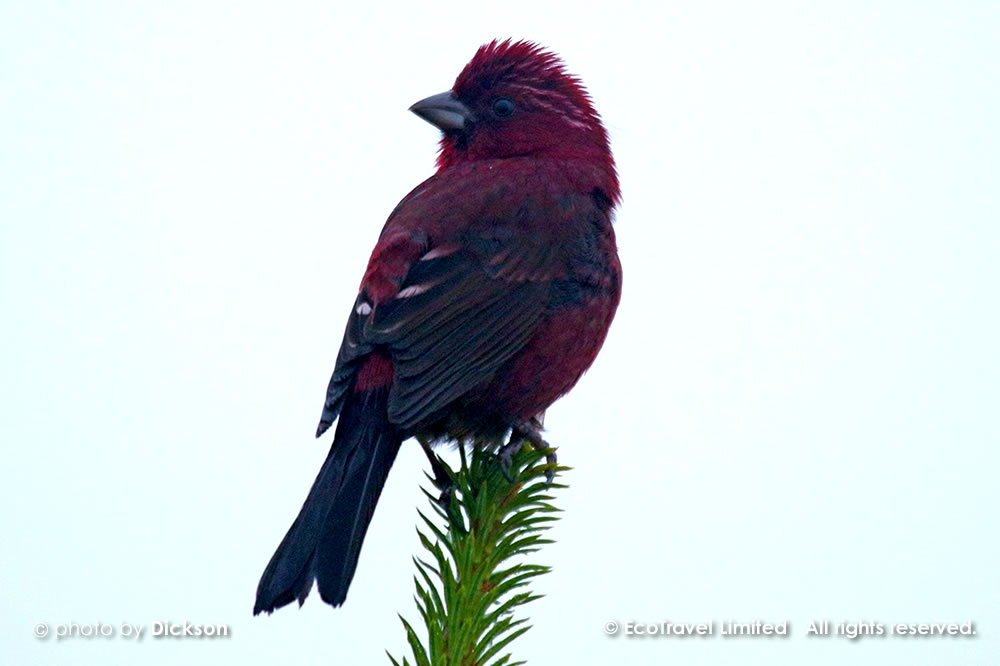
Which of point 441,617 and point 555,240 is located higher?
point 555,240

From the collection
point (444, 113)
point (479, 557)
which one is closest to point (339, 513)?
point (479, 557)

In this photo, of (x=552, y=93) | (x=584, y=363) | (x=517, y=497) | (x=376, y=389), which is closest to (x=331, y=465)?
(x=376, y=389)

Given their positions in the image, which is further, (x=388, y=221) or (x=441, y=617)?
(x=388, y=221)

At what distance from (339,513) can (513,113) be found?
2.34 m

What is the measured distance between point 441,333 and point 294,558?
3.39ft

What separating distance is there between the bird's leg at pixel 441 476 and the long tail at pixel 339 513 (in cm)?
22

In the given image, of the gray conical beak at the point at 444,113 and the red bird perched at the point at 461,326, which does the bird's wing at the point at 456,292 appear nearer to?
the red bird perched at the point at 461,326

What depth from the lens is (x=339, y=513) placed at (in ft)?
11.3

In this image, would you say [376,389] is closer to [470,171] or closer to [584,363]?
[584,363]

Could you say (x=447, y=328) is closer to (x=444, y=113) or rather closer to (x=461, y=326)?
(x=461, y=326)

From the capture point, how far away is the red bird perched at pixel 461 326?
347 cm

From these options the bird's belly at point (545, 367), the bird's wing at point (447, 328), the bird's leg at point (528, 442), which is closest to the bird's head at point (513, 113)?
the bird's belly at point (545, 367)

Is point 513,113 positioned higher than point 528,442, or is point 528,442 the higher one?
point 513,113

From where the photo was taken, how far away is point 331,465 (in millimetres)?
3600
